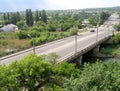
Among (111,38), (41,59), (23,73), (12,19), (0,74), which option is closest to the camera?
(0,74)

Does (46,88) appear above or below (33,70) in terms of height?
below

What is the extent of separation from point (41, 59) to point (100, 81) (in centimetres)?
1121

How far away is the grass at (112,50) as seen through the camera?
77338mm

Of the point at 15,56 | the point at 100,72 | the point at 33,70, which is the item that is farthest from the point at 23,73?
the point at 15,56

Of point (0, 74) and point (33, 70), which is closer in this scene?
point (0, 74)

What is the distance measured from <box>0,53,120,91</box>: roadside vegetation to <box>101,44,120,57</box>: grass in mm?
42533

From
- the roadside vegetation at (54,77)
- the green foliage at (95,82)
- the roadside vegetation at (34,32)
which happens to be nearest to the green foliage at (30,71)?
the roadside vegetation at (54,77)

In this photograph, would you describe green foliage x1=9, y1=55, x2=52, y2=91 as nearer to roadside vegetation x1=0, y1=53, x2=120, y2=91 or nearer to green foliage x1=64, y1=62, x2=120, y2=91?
roadside vegetation x1=0, y1=53, x2=120, y2=91

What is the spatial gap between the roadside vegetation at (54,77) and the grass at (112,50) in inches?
1675

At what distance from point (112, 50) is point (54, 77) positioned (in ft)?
170

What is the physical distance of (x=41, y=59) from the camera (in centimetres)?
3306

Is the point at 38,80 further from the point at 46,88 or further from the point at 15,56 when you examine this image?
the point at 15,56

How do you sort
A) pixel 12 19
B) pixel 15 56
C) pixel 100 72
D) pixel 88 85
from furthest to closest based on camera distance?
pixel 12 19 < pixel 15 56 < pixel 100 72 < pixel 88 85

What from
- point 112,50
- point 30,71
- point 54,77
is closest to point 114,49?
point 112,50
